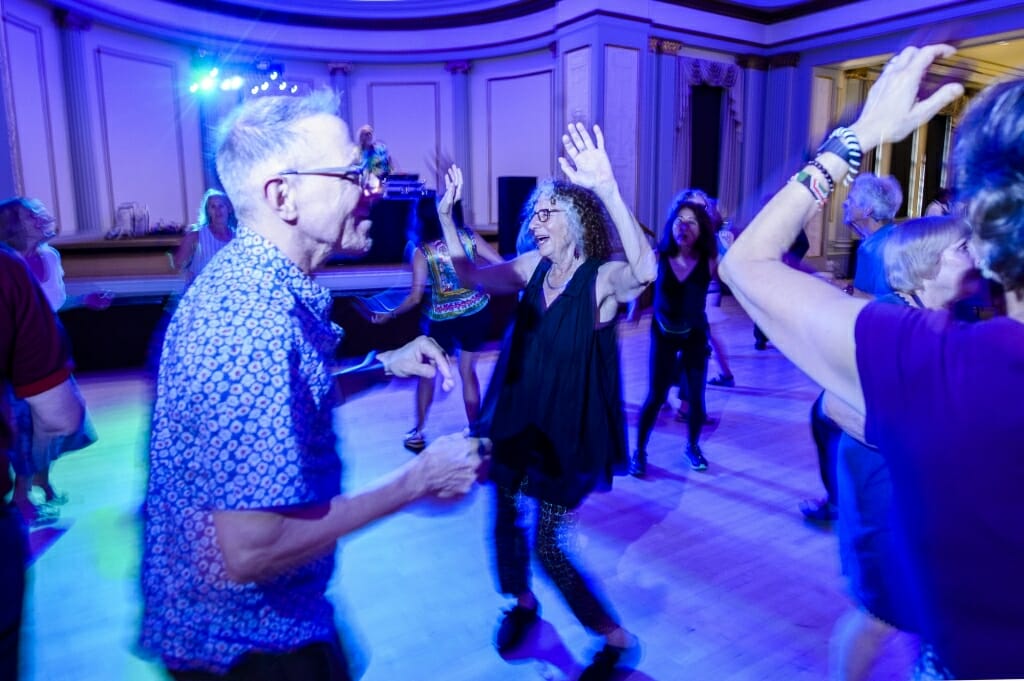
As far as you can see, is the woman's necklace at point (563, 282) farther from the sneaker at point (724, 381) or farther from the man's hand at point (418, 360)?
the sneaker at point (724, 381)

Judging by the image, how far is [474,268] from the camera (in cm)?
280

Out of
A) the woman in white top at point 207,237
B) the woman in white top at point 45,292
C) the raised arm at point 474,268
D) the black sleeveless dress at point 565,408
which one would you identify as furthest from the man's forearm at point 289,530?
the woman in white top at point 207,237

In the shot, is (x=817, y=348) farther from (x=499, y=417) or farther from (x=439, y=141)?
(x=439, y=141)

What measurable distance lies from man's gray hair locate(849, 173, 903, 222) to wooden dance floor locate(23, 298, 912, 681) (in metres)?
1.52

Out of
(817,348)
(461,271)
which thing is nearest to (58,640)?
(461,271)

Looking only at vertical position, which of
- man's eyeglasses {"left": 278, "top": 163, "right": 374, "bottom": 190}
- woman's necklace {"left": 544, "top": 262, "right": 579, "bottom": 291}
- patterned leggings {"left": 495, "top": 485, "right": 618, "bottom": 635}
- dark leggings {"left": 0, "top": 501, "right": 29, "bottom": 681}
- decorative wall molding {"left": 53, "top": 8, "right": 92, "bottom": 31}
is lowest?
patterned leggings {"left": 495, "top": 485, "right": 618, "bottom": 635}

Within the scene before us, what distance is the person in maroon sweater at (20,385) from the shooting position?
49.2 inches

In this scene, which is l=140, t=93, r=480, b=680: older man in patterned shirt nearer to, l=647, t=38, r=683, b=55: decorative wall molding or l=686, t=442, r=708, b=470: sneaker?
l=686, t=442, r=708, b=470: sneaker

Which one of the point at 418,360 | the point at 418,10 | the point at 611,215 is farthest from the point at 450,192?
the point at 418,10

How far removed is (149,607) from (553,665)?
1536mm

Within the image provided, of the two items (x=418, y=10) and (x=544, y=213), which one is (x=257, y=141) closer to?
(x=544, y=213)

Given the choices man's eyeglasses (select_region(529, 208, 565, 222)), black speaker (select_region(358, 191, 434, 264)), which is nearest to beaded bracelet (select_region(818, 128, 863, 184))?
man's eyeglasses (select_region(529, 208, 565, 222))

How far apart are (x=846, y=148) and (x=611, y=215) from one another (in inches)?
44.6

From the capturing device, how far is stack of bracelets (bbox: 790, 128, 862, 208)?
36.6 inches
